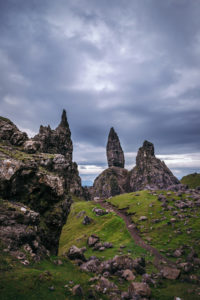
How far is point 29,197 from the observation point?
34.8 metres

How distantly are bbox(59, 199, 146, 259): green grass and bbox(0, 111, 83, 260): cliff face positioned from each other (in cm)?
2295

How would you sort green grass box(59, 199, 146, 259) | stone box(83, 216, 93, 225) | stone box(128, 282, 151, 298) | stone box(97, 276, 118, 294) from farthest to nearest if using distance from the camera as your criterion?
stone box(83, 216, 93, 225) < green grass box(59, 199, 146, 259) < stone box(128, 282, 151, 298) < stone box(97, 276, 118, 294)

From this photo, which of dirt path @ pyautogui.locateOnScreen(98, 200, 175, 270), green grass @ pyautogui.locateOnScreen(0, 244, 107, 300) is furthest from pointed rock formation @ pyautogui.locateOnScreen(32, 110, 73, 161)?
green grass @ pyautogui.locateOnScreen(0, 244, 107, 300)

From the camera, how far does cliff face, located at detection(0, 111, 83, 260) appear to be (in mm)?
24922

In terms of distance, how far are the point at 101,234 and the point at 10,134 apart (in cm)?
5530

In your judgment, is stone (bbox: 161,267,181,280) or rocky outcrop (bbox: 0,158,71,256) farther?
stone (bbox: 161,267,181,280)

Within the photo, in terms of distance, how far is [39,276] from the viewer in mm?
19312

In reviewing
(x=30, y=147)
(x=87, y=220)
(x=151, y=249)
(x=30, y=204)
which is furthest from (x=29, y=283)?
(x=87, y=220)

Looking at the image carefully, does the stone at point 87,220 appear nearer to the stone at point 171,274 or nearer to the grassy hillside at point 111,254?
the grassy hillside at point 111,254

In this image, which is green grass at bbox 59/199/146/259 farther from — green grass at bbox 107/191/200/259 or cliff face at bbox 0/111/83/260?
cliff face at bbox 0/111/83/260

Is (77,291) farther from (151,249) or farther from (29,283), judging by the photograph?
(151,249)

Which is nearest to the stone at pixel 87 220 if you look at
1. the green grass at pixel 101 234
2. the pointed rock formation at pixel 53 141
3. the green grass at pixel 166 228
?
the green grass at pixel 101 234

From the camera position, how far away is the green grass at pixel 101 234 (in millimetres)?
52263

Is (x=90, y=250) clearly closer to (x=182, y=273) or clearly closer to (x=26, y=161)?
(x=182, y=273)
